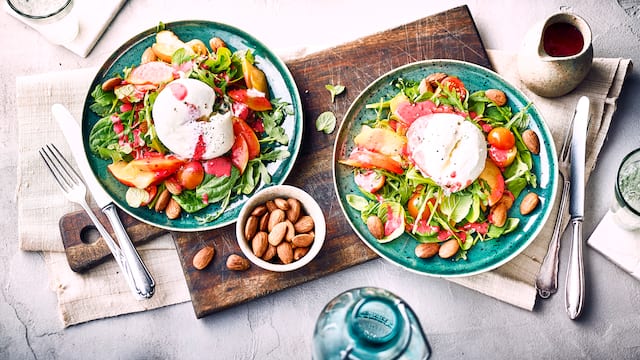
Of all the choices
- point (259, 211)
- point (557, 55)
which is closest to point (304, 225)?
point (259, 211)

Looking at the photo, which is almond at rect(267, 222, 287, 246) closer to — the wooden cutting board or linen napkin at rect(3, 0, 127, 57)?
the wooden cutting board

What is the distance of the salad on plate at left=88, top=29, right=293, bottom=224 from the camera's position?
186 cm

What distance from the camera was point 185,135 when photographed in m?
1.85

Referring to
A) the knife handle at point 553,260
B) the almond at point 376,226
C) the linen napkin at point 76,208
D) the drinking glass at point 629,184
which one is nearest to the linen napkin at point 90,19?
the linen napkin at point 76,208

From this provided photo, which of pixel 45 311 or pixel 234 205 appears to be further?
pixel 45 311

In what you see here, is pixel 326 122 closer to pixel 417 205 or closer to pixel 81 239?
pixel 417 205

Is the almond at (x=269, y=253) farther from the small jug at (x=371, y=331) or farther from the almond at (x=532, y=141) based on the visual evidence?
the almond at (x=532, y=141)

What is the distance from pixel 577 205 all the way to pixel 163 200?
4.69ft

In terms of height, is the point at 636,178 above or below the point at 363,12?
below

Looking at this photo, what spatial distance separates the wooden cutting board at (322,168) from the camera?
1.98m

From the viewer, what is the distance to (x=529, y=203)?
1856 mm

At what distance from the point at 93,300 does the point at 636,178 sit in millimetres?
2001

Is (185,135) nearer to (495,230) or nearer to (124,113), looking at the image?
(124,113)

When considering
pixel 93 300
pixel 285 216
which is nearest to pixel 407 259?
pixel 285 216
